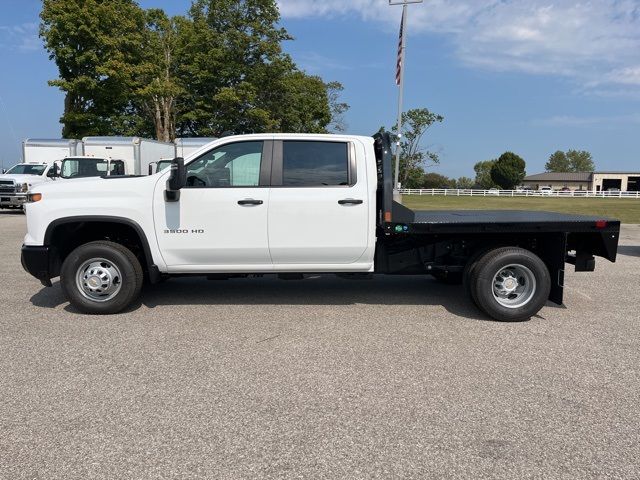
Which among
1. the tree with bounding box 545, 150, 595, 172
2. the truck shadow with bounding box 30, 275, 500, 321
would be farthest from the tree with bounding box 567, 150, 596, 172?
the truck shadow with bounding box 30, 275, 500, 321

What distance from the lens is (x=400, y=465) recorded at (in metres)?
2.81

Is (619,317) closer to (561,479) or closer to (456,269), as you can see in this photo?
(456,269)

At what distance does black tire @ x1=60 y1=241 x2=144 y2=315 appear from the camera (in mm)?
5527

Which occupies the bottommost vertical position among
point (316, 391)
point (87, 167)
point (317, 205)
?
point (316, 391)

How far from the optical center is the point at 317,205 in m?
5.47

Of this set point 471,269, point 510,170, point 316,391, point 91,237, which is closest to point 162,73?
point 91,237

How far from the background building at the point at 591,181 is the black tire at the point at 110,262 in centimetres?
11340

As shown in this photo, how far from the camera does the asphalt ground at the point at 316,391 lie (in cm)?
286

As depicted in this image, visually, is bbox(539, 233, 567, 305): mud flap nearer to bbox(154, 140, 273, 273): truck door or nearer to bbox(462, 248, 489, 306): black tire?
bbox(462, 248, 489, 306): black tire

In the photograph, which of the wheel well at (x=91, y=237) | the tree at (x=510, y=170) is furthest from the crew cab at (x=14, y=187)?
the tree at (x=510, y=170)

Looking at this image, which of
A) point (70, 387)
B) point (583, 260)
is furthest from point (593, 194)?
point (70, 387)

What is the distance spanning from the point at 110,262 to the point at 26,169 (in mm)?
19083

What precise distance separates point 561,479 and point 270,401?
6.05 ft

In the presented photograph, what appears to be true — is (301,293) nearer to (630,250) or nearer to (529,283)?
(529,283)
